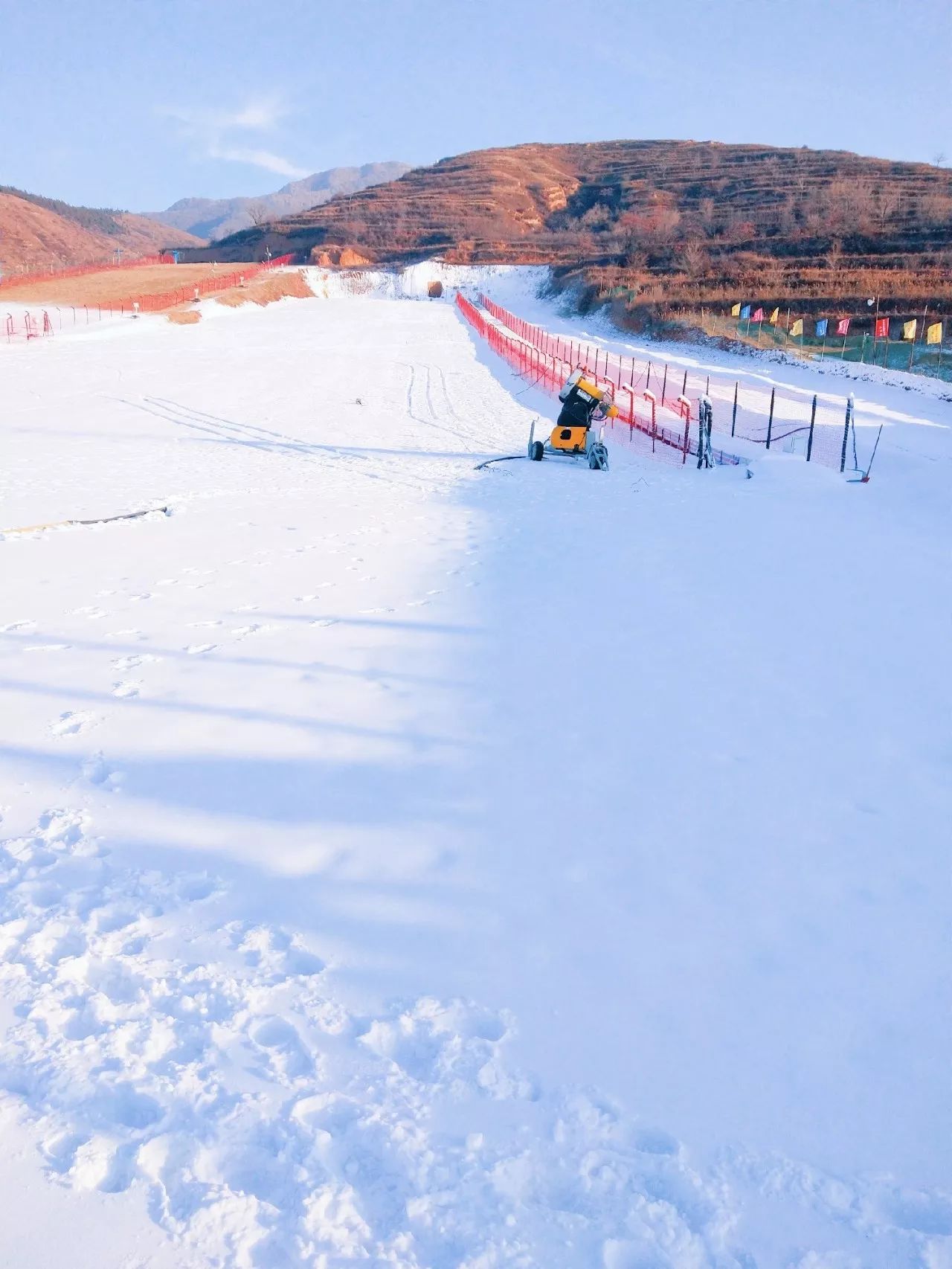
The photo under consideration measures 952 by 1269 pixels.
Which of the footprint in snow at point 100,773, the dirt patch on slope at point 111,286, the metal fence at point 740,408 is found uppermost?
the dirt patch on slope at point 111,286

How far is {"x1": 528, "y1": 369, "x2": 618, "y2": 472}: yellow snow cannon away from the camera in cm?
1393

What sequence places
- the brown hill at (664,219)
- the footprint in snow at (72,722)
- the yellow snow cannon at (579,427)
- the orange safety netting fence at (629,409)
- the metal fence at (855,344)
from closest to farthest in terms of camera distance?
the footprint in snow at (72,722)
the yellow snow cannon at (579,427)
the orange safety netting fence at (629,409)
the metal fence at (855,344)
the brown hill at (664,219)

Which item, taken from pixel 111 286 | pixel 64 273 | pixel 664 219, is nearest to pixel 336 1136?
pixel 111 286

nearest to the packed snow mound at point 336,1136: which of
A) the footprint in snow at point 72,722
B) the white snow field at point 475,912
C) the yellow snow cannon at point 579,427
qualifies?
the white snow field at point 475,912

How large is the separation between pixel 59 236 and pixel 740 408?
5836 inches

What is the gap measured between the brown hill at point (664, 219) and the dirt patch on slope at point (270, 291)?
1892 centimetres

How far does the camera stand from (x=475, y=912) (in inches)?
137

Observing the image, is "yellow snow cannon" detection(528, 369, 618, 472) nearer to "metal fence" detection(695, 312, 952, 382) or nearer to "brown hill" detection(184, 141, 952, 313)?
"metal fence" detection(695, 312, 952, 382)

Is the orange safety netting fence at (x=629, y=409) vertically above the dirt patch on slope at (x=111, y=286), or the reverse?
the dirt patch on slope at (x=111, y=286)

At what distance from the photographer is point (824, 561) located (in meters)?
8.34

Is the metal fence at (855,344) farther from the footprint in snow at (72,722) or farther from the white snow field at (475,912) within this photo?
the footprint in snow at (72,722)

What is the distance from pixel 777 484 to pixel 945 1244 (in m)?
10.8

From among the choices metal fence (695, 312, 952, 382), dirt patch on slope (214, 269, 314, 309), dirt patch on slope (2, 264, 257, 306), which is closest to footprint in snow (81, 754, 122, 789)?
metal fence (695, 312, 952, 382)

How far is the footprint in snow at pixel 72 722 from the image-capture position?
4.80 metres
